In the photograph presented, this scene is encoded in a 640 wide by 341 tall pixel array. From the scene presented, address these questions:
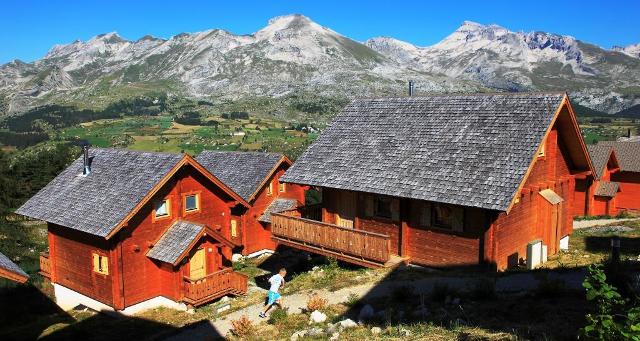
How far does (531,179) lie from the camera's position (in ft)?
71.7

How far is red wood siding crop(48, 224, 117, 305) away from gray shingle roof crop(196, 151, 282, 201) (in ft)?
33.5

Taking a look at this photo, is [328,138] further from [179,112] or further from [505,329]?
[179,112]

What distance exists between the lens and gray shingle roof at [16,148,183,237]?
74.5 ft

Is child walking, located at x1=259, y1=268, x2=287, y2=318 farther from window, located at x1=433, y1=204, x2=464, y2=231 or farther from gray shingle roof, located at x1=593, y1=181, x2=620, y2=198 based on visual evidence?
gray shingle roof, located at x1=593, y1=181, x2=620, y2=198

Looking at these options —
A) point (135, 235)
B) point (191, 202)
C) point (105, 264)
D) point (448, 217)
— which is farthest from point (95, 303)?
point (448, 217)

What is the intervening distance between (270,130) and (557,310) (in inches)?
5022

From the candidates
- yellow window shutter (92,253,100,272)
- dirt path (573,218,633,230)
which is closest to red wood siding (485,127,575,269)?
dirt path (573,218,633,230)

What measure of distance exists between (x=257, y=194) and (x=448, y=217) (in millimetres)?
15335

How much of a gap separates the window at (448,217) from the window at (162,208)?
12.0m

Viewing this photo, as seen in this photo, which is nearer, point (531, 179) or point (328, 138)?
point (531, 179)

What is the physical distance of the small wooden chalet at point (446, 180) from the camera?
19672 mm

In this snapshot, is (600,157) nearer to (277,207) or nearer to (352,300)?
(277,207)

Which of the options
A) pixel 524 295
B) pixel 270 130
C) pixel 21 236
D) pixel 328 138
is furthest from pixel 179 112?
pixel 524 295

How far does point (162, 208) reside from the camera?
2438 centimetres
